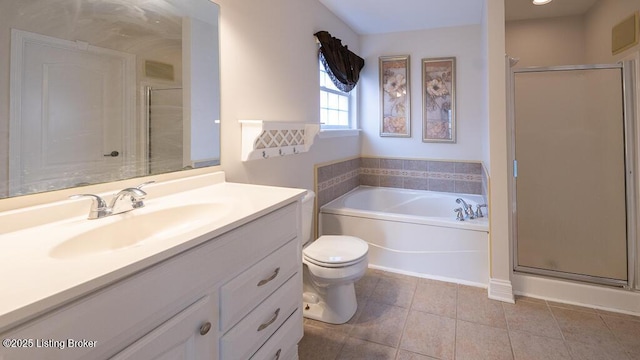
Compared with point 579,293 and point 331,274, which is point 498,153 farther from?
point 331,274

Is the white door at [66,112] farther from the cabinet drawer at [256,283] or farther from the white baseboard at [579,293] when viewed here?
the white baseboard at [579,293]

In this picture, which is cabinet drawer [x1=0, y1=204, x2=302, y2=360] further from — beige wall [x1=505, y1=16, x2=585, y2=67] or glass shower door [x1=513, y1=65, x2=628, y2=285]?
beige wall [x1=505, y1=16, x2=585, y2=67]

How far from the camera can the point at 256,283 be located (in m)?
1.13

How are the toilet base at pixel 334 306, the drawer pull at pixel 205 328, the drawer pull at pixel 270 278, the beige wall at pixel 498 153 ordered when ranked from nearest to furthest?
the drawer pull at pixel 205 328
the drawer pull at pixel 270 278
the toilet base at pixel 334 306
the beige wall at pixel 498 153

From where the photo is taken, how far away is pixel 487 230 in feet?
7.85

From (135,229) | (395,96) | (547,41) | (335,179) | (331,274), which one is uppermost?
(547,41)

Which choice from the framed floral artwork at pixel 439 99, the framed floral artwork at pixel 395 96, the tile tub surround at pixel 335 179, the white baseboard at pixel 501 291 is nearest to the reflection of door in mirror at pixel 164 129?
the tile tub surround at pixel 335 179

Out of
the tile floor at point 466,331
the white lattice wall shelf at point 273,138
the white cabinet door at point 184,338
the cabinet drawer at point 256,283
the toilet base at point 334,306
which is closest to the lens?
the white cabinet door at point 184,338

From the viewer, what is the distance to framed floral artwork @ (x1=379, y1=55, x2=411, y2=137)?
11.8ft

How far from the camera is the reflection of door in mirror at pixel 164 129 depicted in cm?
140

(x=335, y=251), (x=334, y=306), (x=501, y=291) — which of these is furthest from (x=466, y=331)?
(x=335, y=251)

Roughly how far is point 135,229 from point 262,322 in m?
0.56

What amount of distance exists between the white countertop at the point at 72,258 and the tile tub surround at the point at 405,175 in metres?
1.86

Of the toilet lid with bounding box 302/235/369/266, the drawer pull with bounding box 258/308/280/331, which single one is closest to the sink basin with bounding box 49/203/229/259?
A: the drawer pull with bounding box 258/308/280/331
